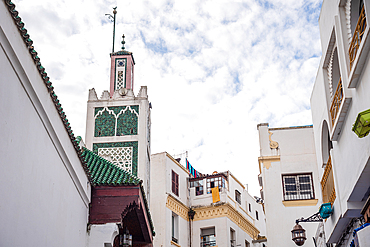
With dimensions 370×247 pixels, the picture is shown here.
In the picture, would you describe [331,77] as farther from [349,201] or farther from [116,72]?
[116,72]

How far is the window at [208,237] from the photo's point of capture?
1116 inches

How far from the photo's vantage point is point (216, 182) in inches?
1153

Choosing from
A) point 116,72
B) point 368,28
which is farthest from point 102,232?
point 116,72

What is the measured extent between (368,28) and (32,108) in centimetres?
595

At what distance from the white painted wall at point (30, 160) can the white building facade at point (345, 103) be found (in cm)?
571

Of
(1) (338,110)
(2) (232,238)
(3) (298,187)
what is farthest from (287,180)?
(1) (338,110)

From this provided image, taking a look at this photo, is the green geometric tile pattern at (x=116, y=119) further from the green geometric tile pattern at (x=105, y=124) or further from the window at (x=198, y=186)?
the window at (x=198, y=186)

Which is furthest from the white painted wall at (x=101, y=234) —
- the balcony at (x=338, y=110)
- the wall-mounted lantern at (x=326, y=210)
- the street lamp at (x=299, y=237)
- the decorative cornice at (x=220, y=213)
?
the decorative cornice at (x=220, y=213)

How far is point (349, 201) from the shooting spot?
10688 mm

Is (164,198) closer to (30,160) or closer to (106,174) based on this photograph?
(106,174)

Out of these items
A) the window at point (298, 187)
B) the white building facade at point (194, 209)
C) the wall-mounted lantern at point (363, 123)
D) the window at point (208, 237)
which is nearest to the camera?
the wall-mounted lantern at point (363, 123)

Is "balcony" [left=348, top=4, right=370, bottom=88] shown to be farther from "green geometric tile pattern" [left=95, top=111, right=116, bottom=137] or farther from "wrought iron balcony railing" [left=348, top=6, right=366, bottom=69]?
"green geometric tile pattern" [left=95, top=111, right=116, bottom=137]

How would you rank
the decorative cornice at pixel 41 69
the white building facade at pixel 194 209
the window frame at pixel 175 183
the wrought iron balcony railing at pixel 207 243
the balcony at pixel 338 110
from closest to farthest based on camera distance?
the decorative cornice at pixel 41 69 < the balcony at pixel 338 110 < the white building facade at pixel 194 209 < the window frame at pixel 175 183 < the wrought iron balcony railing at pixel 207 243

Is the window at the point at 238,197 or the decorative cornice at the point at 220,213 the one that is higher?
the window at the point at 238,197
